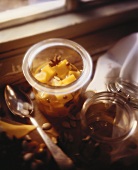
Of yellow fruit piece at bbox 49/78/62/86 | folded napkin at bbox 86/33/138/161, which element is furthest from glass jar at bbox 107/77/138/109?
yellow fruit piece at bbox 49/78/62/86

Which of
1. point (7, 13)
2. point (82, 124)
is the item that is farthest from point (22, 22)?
point (82, 124)

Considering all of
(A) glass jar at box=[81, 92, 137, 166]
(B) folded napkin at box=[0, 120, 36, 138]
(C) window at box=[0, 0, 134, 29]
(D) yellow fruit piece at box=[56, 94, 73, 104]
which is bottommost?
(A) glass jar at box=[81, 92, 137, 166]

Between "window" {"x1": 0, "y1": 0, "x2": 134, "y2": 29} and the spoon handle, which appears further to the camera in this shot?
"window" {"x1": 0, "y1": 0, "x2": 134, "y2": 29}

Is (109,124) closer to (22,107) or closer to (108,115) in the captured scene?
(108,115)

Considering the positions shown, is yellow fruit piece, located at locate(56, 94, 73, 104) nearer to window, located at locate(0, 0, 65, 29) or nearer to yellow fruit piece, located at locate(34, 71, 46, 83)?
yellow fruit piece, located at locate(34, 71, 46, 83)

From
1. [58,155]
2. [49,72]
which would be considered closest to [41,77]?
[49,72]

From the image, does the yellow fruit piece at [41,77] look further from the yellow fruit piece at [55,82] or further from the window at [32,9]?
the window at [32,9]

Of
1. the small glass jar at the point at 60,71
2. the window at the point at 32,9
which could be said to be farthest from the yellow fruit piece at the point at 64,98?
the window at the point at 32,9
